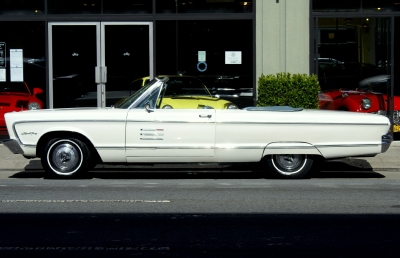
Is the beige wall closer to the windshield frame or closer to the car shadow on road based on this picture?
the car shadow on road

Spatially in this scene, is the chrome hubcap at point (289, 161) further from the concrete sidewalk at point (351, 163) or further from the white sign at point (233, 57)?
the white sign at point (233, 57)

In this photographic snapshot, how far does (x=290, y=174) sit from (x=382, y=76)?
531cm

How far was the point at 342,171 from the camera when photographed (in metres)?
13.8

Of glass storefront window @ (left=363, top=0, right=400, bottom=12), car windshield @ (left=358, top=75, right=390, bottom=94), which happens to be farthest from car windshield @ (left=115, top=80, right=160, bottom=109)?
glass storefront window @ (left=363, top=0, right=400, bottom=12)

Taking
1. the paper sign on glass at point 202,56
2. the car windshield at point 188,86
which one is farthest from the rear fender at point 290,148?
the paper sign on glass at point 202,56

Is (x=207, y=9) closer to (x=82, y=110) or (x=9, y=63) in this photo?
(x=9, y=63)

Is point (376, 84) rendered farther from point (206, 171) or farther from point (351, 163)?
point (206, 171)

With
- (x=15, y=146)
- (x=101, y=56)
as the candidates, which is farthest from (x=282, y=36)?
(x=15, y=146)

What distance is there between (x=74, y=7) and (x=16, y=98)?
225 centimetres

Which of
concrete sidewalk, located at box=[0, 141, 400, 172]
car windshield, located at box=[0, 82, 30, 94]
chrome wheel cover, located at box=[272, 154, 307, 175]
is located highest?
car windshield, located at box=[0, 82, 30, 94]

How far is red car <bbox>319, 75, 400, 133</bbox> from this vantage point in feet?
54.1

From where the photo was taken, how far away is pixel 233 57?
1678 centimetres

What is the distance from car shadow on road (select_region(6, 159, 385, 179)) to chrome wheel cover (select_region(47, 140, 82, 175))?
0.57m
